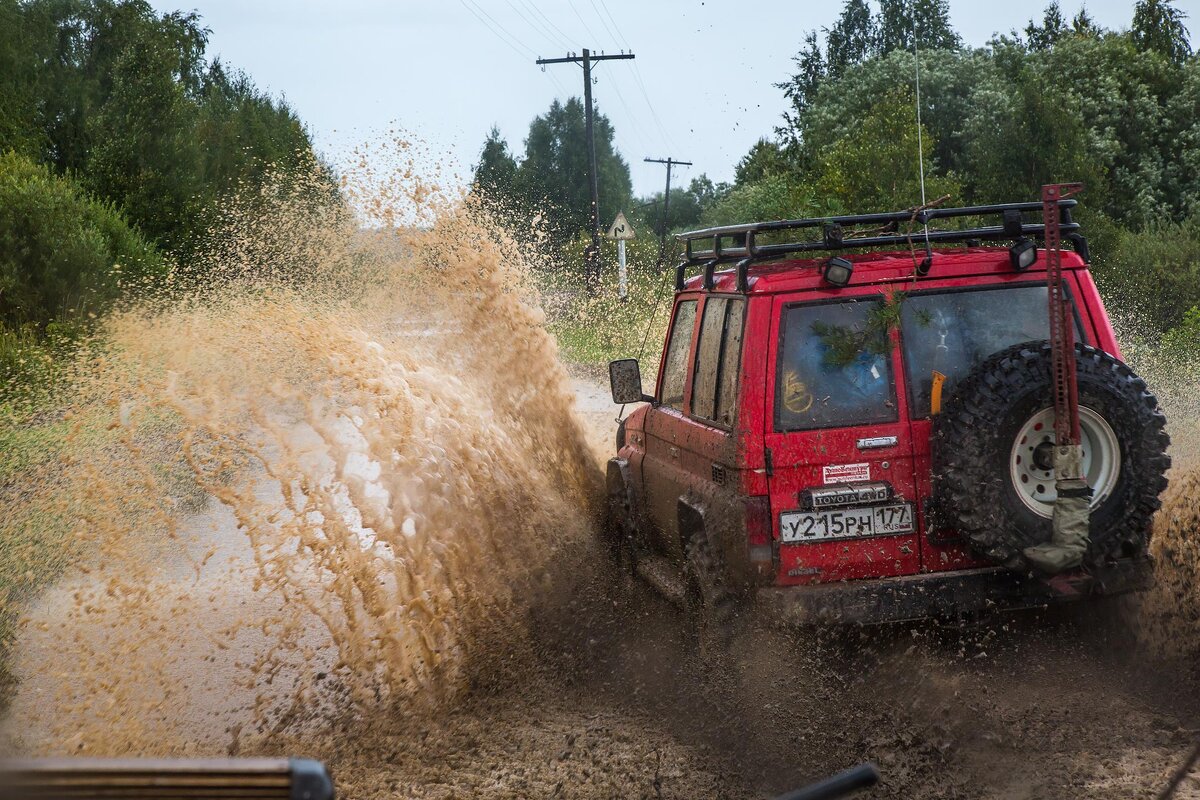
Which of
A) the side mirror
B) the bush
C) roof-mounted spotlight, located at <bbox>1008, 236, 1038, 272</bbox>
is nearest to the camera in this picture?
roof-mounted spotlight, located at <bbox>1008, 236, 1038, 272</bbox>

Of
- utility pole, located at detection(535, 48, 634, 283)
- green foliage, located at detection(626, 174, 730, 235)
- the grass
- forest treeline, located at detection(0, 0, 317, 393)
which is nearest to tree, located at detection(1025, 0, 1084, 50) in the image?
utility pole, located at detection(535, 48, 634, 283)

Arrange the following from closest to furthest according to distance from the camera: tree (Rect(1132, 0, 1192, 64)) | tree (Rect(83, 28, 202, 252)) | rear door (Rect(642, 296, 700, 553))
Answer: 1. rear door (Rect(642, 296, 700, 553))
2. tree (Rect(83, 28, 202, 252))
3. tree (Rect(1132, 0, 1192, 64))

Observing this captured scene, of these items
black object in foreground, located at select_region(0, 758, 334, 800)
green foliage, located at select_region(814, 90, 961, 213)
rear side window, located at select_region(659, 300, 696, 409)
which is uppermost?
green foliage, located at select_region(814, 90, 961, 213)

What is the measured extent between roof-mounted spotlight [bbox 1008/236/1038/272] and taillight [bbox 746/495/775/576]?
1528mm

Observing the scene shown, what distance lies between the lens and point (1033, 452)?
526 cm

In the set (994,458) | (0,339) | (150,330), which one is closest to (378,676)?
(994,458)

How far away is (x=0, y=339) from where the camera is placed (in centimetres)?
1817

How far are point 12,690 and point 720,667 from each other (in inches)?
157

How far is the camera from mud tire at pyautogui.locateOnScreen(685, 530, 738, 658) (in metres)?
5.70

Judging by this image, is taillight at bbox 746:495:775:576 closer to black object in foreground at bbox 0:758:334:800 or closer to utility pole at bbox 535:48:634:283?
black object in foreground at bbox 0:758:334:800

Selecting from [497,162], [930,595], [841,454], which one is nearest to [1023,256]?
[841,454]

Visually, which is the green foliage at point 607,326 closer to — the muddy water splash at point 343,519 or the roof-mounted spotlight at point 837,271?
the muddy water splash at point 343,519

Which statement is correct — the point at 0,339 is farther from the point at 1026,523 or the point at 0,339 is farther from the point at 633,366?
the point at 1026,523

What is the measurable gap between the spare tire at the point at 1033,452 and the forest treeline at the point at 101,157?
13.3 m
